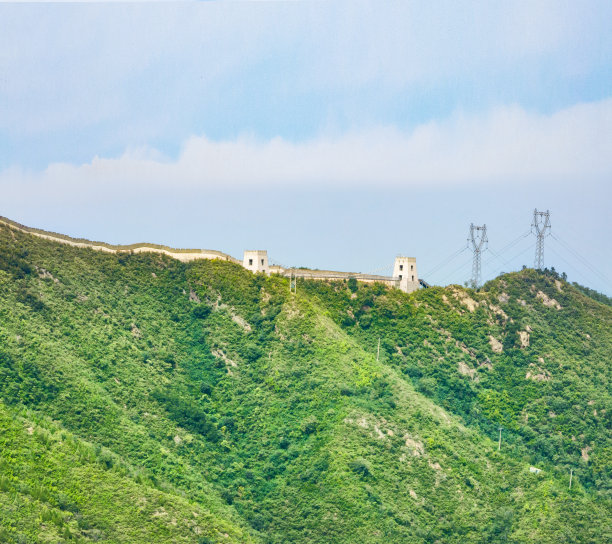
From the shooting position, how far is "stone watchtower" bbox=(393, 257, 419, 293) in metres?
110

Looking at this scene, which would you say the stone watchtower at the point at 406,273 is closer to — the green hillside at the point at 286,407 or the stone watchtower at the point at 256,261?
the green hillside at the point at 286,407

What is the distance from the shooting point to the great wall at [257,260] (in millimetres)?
99725

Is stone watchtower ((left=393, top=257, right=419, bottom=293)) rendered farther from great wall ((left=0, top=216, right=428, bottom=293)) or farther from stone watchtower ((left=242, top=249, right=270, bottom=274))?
stone watchtower ((left=242, top=249, right=270, bottom=274))

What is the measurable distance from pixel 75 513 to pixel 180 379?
1033 inches

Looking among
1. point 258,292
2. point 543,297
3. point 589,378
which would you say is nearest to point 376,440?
point 258,292

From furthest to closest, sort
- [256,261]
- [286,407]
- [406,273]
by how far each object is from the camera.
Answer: [406,273] → [256,261] → [286,407]

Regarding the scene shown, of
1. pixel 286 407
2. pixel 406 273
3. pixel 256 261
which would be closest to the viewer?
pixel 286 407

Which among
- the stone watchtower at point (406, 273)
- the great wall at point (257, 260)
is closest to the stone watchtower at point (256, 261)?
the great wall at point (257, 260)

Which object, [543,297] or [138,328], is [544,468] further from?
[138,328]

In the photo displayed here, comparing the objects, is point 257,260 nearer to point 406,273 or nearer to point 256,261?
point 256,261

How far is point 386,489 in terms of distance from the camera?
8069 centimetres

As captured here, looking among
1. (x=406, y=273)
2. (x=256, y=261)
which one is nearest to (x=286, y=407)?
(x=256, y=261)

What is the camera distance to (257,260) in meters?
104

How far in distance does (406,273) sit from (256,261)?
661 inches
